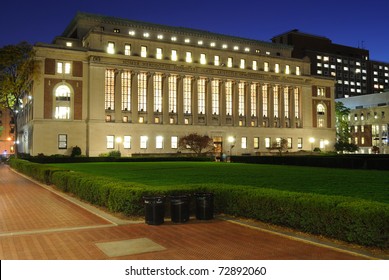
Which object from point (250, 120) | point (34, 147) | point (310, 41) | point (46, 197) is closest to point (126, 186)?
point (46, 197)

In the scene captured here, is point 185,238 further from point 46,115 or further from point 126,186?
point 46,115

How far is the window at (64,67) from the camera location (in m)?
68.5

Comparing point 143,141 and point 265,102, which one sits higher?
point 265,102

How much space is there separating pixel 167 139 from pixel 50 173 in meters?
49.0

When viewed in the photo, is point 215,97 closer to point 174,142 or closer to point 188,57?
point 188,57

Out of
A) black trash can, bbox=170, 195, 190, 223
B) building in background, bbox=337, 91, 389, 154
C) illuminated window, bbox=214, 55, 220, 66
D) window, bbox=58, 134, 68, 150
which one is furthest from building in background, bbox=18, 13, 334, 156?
black trash can, bbox=170, 195, 190, 223

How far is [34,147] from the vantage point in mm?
67000

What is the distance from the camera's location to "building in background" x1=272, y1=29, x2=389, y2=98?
511ft

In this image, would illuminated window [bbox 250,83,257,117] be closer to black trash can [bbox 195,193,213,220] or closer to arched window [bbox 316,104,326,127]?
arched window [bbox 316,104,326,127]

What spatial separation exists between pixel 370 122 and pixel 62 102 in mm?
86506

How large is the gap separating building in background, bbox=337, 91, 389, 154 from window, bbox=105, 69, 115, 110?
239 ft

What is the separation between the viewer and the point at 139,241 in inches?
432

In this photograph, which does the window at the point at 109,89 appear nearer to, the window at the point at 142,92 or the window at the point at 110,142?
the window at the point at 142,92

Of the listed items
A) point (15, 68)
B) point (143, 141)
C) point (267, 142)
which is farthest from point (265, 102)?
point (15, 68)
